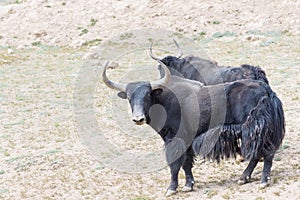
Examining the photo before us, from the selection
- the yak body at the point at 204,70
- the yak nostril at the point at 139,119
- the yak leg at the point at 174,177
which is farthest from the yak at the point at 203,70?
the yak nostril at the point at 139,119

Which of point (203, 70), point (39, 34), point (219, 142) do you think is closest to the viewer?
point (219, 142)

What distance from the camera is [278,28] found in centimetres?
2523

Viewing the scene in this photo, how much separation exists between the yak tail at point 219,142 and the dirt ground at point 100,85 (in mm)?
513

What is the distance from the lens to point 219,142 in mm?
8109

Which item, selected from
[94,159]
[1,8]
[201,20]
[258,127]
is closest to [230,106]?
[258,127]

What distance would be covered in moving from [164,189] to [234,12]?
19.9m

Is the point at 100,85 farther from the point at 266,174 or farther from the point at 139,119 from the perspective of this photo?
the point at 266,174

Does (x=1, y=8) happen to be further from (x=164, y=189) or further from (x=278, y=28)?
(x=164, y=189)

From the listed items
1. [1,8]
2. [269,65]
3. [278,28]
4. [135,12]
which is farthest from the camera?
[1,8]

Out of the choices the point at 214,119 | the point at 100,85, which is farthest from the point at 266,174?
the point at 100,85

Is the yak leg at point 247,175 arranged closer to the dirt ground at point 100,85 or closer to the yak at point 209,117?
the yak at point 209,117

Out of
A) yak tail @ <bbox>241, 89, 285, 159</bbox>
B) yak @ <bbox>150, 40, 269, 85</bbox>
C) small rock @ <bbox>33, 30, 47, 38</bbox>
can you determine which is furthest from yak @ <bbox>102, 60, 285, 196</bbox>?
small rock @ <bbox>33, 30, 47, 38</bbox>

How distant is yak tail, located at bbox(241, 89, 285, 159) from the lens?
7816mm

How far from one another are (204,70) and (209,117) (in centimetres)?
220
